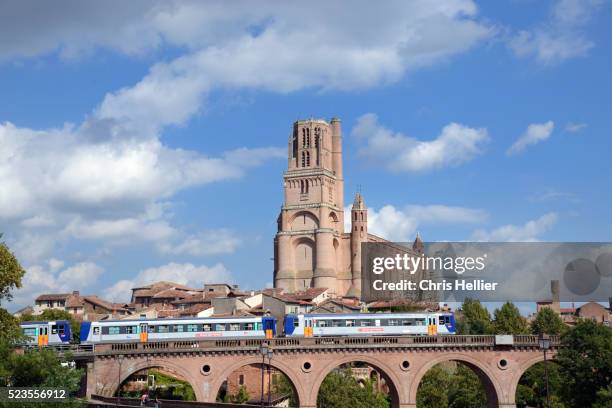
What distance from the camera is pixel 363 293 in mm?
120438

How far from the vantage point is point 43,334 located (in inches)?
2879

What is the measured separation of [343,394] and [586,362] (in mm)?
24219

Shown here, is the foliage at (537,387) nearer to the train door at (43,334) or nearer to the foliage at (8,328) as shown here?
the train door at (43,334)

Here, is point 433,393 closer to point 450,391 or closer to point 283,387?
point 450,391

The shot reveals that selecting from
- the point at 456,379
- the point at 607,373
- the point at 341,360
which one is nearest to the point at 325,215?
the point at 456,379

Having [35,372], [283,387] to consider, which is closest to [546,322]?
[283,387]

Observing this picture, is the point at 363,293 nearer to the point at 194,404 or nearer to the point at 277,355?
the point at 277,355

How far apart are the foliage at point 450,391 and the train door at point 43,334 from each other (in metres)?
33.3

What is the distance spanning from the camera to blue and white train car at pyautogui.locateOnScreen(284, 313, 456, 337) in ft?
234

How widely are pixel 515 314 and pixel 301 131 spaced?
2488 inches

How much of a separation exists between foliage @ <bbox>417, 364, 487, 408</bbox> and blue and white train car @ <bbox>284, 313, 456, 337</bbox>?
923 cm

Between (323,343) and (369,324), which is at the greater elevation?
(369,324)

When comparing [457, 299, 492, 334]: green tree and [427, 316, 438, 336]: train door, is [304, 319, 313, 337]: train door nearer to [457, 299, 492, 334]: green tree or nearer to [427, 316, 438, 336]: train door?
[427, 316, 438, 336]: train door

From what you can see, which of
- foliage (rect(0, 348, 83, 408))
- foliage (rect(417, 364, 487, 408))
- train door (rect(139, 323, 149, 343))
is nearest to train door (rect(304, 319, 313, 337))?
train door (rect(139, 323, 149, 343))
